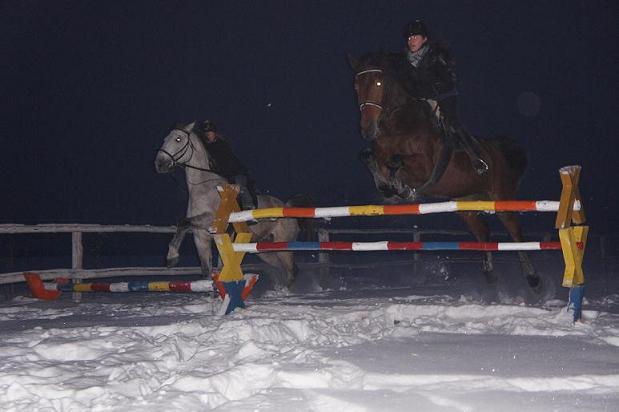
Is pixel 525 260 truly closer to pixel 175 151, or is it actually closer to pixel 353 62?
pixel 353 62

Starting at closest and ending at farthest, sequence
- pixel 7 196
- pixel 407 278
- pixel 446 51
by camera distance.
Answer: pixel 446 51 → pixel 407 278 → pixel 7 196

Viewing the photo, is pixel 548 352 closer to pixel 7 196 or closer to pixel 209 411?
pixel 209 411

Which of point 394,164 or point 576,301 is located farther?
point 394,164

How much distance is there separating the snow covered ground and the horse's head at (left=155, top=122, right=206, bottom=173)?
3.69m

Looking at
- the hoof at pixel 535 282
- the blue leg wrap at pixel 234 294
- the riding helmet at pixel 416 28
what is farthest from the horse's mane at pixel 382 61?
the hoof at pixel 535 282

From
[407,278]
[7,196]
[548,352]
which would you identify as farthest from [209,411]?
[7,196]

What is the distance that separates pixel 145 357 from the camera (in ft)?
10.9

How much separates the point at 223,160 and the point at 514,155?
4176 millimetres

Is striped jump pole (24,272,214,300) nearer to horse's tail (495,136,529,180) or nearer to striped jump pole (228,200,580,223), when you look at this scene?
striped jump pole (228,200,580,223)

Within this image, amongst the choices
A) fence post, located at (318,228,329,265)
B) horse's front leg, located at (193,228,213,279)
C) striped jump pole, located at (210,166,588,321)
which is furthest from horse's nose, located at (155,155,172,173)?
fence post, located at (318,228,329,265)

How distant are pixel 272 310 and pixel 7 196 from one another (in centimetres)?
9792

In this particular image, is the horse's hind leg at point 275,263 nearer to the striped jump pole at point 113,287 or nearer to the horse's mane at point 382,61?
the striped jump pole at point 113,287

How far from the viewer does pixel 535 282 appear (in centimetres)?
724

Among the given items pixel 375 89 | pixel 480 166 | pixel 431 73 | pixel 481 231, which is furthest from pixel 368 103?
pixel 481 231
